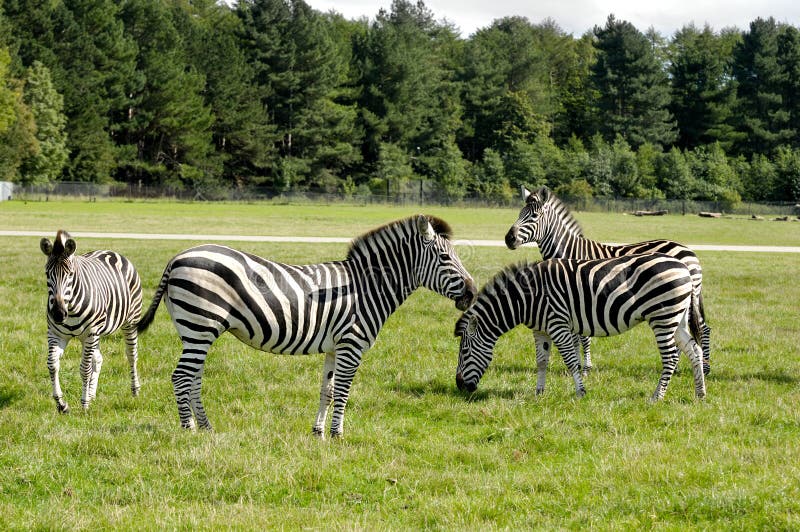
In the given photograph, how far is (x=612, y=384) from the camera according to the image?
11.2 m

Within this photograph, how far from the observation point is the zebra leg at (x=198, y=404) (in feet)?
27.8

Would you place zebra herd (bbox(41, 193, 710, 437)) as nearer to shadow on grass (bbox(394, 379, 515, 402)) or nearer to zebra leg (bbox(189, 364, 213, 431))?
zebra leg (bbox(189, 364, 213, 431))

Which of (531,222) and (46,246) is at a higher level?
(531,222)

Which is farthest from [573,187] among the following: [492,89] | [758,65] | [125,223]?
[125,223]

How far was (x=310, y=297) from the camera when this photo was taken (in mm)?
8430

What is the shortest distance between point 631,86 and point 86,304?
4354 inches

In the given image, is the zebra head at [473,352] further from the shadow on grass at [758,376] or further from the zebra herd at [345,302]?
the shadow on grass at [758,376]

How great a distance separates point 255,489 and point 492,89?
361ft

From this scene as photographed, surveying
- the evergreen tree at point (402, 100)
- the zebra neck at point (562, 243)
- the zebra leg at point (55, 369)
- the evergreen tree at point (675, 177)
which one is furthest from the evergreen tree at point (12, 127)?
the zebra leg at point (55, 369)

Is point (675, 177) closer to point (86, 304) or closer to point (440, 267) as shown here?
point (440, 267)

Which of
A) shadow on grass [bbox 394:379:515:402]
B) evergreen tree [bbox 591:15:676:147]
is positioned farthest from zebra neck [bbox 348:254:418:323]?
evergreen tree [bbox 591:15:676:147]

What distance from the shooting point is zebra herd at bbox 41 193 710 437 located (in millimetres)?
8203

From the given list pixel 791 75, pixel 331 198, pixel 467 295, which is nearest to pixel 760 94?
pixel 791 75

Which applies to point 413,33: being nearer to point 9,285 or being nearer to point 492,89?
point 492,89
